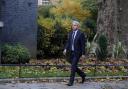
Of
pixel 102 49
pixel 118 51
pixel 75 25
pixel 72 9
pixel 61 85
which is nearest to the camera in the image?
pixel 75 25

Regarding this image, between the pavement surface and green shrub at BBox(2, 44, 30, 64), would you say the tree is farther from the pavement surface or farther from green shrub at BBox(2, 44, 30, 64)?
the pavement surface

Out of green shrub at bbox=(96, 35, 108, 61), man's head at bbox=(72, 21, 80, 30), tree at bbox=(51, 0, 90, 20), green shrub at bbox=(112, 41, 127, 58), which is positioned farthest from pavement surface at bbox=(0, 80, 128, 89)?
tree at bbox=(51, 0, 90, 20)

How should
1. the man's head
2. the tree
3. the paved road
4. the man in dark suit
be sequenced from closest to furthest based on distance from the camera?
the paved road
the man's head
the man in dark suit
the tree

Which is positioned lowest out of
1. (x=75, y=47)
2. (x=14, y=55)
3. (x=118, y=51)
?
(x=118, y=51)

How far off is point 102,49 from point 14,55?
3.39 metres

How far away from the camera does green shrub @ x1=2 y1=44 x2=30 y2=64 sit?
1731cm

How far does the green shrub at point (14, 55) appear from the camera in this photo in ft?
56.8

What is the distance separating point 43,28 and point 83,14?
32.7 feet

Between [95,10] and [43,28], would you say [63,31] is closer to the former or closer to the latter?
[43,28]

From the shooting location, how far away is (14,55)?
17.3 meters

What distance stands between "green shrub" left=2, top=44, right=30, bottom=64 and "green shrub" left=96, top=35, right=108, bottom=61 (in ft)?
8.97

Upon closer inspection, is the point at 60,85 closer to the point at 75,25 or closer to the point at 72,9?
the point at 75,25

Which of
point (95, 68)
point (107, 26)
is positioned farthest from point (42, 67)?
→ point (107, 26)

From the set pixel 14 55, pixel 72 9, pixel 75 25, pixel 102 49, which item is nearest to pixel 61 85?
pixel 75 25
